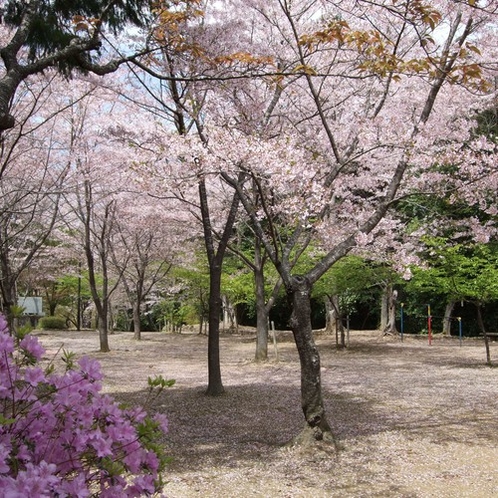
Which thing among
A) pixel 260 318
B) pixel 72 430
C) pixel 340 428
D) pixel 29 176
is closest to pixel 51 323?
pixel 260 318

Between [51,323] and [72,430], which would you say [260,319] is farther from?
[51,323]

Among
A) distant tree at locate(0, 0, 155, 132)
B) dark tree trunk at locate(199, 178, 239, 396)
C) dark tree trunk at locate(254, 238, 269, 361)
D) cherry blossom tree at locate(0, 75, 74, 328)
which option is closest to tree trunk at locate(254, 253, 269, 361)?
dark tree trunk at locate(254, 238, 269, 361)

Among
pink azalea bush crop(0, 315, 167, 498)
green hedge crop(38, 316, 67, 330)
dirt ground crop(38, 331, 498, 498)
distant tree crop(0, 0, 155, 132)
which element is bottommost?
dirt ground crop(38, 331, 498, 498)

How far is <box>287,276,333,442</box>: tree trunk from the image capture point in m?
5.08

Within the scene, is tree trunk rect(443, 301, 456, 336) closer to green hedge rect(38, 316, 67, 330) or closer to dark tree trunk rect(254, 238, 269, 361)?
dark tree trunk rect(254, 238, 269, 361)

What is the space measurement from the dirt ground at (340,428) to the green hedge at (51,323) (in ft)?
48.4

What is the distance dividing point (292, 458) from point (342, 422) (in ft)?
5.46

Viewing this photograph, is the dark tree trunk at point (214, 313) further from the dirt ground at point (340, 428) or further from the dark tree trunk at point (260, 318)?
the dark tree trunk at point (260, 318)

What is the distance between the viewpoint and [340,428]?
5.99 m

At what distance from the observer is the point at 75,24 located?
3.98 m

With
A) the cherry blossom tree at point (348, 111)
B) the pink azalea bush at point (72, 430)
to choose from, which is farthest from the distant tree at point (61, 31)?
the pink azalea bush at point (72, 430)

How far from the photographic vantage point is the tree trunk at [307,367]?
5.08 m

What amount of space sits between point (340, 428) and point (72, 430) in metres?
4.90

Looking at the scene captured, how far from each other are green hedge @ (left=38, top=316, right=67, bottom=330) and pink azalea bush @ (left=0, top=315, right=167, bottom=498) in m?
25.9
